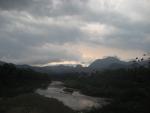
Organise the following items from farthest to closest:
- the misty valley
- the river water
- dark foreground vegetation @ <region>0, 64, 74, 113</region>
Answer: the river water < dark foreground vegetation @ <region>0, 64, 74, 113</region> < the misty valley

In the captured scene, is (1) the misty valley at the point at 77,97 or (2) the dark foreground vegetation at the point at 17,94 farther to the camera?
(2) the dark foreground vegetation at the point at 17,94

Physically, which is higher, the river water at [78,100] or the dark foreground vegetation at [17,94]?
the dark foreground vegetation at [17,94]

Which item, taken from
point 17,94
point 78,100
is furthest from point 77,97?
point 17,94

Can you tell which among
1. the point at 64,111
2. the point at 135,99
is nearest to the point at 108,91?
the point at 135,99

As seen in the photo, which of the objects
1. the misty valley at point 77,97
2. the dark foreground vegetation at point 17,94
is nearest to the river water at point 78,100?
the misty valley at point 77,97

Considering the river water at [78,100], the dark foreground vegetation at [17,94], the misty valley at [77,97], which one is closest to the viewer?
the misty valley at [77,97]

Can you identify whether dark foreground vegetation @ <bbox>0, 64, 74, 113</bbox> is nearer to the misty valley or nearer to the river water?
the misty valley

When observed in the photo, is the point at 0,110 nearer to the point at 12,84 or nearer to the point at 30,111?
the point at 30,111

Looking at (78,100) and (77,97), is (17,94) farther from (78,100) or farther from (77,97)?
(78,100)

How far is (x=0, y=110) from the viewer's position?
51875 mm

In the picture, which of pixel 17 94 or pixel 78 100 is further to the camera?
pixel 17 94

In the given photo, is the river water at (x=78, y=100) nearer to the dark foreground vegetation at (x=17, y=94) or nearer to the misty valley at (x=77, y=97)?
the misty valley at (x=77, y=97)

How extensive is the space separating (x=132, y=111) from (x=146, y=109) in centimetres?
220

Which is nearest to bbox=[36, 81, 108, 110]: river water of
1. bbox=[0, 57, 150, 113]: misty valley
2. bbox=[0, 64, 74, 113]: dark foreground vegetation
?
bbox=[0, 57, 150, 113]: misty valley
